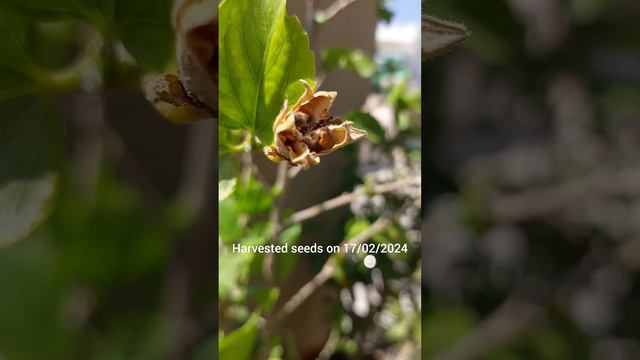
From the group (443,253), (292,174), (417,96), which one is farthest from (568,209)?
(292,174)

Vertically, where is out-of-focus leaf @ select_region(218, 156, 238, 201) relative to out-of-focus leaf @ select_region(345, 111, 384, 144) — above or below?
above

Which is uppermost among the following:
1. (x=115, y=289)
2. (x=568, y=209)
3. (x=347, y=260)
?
(x=115, y=289)

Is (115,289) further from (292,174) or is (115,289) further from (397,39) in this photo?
(397,39)

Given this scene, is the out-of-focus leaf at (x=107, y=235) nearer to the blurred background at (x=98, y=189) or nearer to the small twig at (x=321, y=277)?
the blurred background at (x=98, y=189)

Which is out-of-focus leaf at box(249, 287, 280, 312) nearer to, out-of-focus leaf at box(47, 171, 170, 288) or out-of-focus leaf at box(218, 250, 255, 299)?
out-of-focus leaf at box(218, 250, 255, 299)

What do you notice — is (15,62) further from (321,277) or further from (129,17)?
(321,277)

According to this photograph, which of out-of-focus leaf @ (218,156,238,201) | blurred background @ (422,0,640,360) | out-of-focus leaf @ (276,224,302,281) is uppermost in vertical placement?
out-of-focus leaf @ (218,156,238,201)

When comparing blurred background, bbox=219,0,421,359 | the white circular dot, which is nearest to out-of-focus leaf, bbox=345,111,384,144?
blurred background, bbox=219,0,421,359
